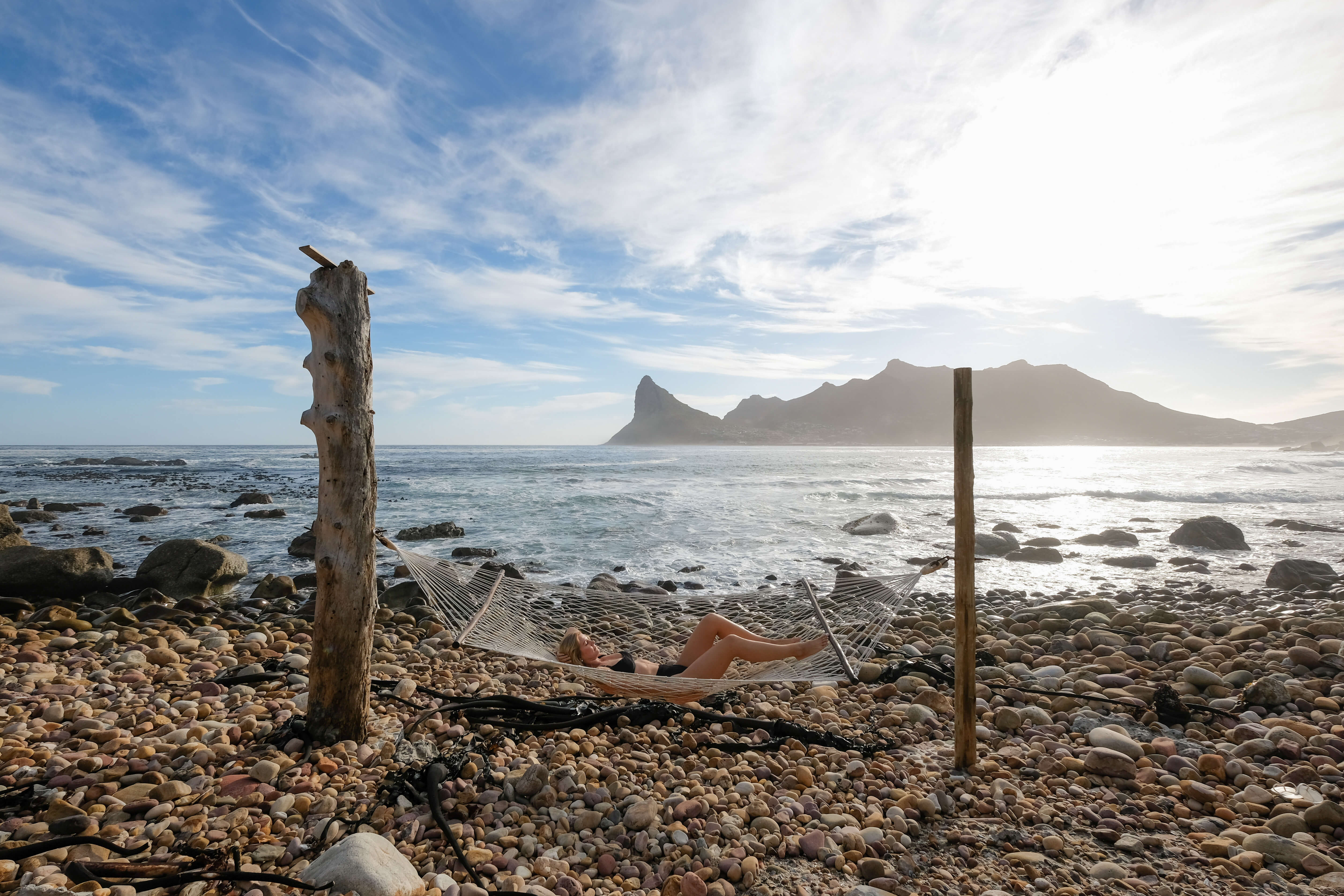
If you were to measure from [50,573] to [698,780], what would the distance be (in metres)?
6.96

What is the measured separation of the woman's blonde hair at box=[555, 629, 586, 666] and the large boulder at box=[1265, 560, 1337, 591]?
820cm

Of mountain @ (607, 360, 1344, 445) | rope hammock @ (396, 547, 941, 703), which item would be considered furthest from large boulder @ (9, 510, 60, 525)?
mountain @ (607, 360, 1344, 445)

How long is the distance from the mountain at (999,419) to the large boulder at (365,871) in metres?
75.4

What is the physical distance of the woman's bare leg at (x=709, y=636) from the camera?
412 cm

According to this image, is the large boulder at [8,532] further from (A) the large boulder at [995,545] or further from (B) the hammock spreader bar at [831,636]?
(A) the large boulder at [995,545]

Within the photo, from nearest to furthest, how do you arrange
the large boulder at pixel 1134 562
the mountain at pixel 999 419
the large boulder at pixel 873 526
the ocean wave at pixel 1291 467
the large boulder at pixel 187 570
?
the large boulder at pixel 187 570, the large boulder at pixel 1134 562, the large boulder at pixel 873 526, the ocean wave at pixel 1291 467, the mountain at pixel 999 419

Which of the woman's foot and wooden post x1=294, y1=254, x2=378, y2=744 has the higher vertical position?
wooden post x1=294, y1=254, x2=378, y2=744

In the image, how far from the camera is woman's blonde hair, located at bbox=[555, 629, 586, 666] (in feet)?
12.7

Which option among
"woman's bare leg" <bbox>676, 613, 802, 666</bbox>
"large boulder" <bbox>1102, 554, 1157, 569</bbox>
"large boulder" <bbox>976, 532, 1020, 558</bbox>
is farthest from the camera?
"large boulder" <bbox>976, 532, 1020, 558</bbox>

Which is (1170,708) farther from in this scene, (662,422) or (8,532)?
(662,422)

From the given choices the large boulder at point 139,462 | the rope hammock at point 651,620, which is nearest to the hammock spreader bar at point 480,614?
the rope hammock at point 651,620

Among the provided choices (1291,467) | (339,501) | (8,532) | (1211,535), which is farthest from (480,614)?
(1291,467)

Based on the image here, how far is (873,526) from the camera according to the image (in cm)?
1234

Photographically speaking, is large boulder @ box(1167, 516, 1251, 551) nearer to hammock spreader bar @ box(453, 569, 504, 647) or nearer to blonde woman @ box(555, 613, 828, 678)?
blonde woman @ box(555, 613, 828, 678)
